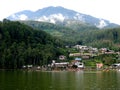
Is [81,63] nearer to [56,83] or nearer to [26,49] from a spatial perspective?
[26,49]

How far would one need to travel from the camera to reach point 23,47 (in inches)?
6083

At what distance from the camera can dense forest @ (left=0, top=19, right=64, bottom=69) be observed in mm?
137625

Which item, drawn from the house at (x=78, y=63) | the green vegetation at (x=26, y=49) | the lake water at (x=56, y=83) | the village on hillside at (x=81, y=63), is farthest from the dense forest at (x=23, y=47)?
the lake water at (x=56, y=83)

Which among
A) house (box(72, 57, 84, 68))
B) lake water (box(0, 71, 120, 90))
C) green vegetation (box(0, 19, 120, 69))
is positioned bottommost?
lake water (box(0, 71, 120, 90))

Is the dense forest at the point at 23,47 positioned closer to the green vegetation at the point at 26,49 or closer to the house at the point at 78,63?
the green vegetation at the point at 26,49

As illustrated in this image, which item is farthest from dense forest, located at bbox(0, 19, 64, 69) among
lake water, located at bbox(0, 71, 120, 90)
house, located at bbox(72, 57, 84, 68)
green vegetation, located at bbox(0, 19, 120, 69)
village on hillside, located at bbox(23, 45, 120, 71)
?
lake water, located at bbox(0, 71, 120, 90)

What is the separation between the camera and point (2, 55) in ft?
451

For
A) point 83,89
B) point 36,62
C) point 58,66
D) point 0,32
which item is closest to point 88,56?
point 58,66

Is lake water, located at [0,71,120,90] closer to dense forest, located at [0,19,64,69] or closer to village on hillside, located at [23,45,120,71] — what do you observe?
dense forest, located at [0,19,64,69]

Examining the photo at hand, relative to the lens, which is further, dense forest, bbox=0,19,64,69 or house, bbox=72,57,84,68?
house, bbox=72,57,84,68

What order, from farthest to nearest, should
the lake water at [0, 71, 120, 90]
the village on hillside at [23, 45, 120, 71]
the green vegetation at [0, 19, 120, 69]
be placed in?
the village on hillside at [23, 45, 120, 71]
the green vegetation at [0, 19, 120, 69]
the lake water at [0, 71, 120, 90]

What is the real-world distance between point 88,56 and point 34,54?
131 ft

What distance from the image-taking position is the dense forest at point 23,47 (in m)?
138

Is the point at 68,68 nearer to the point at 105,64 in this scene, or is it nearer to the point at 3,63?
the point at 105,64
